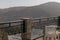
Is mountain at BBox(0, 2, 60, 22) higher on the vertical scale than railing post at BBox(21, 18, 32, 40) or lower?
higher

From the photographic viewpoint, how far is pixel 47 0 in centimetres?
432

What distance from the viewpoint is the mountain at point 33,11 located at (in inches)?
131

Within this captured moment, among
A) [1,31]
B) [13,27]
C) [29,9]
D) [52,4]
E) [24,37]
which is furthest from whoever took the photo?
[52,4]

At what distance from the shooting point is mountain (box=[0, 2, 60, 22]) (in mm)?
3318

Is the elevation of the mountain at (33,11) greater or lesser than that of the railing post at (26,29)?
greater

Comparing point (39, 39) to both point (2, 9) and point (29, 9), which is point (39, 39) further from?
point (29, 9)

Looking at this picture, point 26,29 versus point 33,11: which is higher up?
point 33,11

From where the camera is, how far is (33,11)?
3.86 m

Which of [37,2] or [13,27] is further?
[37,2]

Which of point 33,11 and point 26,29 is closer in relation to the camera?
point 26,29

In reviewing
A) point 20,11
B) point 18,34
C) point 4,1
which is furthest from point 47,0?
point 18,34

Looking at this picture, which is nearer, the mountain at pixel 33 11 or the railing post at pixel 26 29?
the railing post at pixel 26 29

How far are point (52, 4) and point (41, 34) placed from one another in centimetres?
211

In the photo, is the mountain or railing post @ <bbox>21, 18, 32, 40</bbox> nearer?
railing post @ <bbox>21, 18, 32, 40</bbox>
